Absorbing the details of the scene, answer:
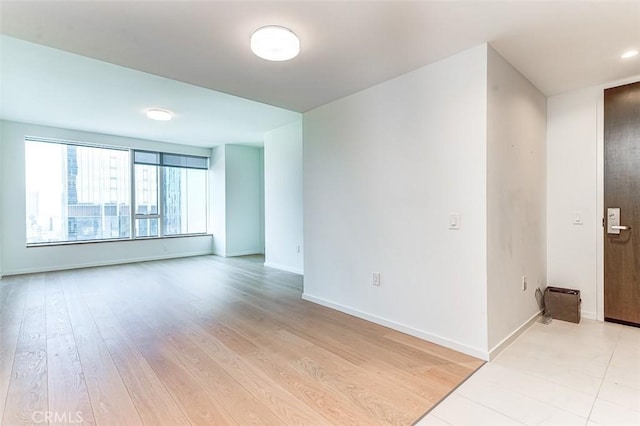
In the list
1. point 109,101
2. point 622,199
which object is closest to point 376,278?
point 622,199

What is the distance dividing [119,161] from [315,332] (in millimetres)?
5925

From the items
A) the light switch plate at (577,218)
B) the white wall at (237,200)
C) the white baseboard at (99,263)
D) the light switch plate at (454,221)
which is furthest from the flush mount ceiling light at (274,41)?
the white baseboard at (99,263)

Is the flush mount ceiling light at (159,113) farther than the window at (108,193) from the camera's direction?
No

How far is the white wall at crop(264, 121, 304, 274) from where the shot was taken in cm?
552

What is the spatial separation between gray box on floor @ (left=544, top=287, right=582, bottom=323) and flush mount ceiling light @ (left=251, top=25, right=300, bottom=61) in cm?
336

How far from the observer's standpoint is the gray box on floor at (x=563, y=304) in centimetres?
295

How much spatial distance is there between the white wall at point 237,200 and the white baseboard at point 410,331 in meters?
4.02

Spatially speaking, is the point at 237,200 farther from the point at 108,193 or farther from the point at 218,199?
the point at 108,193

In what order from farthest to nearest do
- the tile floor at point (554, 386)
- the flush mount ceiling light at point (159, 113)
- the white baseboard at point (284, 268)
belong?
the white baseboard at point (284, 268)
the flush mount ceiling light at point (159, 113)
the tile floor at point (554, 386)

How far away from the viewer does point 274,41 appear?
6.53 ft

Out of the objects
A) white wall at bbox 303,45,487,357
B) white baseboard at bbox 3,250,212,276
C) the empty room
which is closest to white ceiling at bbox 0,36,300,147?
the empty room

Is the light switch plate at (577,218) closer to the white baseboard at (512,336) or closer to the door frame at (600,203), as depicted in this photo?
the door frame at (600,203)

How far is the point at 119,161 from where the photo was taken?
637 centimetres

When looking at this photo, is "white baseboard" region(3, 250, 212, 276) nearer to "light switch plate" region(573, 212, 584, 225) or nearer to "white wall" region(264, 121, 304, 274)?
"white wall" region(264, 121, 304, 274)
